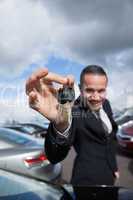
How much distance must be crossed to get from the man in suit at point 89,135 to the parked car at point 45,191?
0.49 ft

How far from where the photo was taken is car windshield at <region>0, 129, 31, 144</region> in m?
6.89

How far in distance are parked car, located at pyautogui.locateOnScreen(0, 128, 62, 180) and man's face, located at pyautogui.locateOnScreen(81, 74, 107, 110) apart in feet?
10.4

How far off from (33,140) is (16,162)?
79 cm

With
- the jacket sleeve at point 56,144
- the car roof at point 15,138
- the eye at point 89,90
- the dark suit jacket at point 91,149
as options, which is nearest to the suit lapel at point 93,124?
the dark suit jacket at point 91,149

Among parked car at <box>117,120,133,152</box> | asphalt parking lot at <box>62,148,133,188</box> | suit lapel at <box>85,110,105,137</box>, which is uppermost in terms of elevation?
suit lapel at <box>85,110,105,137</box>

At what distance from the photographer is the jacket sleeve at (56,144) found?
2810 mm

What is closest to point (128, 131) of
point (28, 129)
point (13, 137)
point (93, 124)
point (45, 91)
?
point (28, 129)

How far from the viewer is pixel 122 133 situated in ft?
38.1

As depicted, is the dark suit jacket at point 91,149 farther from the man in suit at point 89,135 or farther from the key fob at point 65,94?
the key fob at point 65,94

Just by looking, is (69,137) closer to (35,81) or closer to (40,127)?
(35,81)

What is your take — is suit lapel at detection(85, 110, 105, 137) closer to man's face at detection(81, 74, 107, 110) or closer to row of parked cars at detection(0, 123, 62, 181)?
man's face at detection(81, 74, 107, 110)

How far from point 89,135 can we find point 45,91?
0.94 m

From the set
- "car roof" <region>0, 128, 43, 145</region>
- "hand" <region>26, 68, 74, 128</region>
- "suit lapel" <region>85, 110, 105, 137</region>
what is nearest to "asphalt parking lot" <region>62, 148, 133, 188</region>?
"car roof" <region>0, 128, 43, 145</region>

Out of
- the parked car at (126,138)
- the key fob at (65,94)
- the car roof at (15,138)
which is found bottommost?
the parked car at (126,138)
